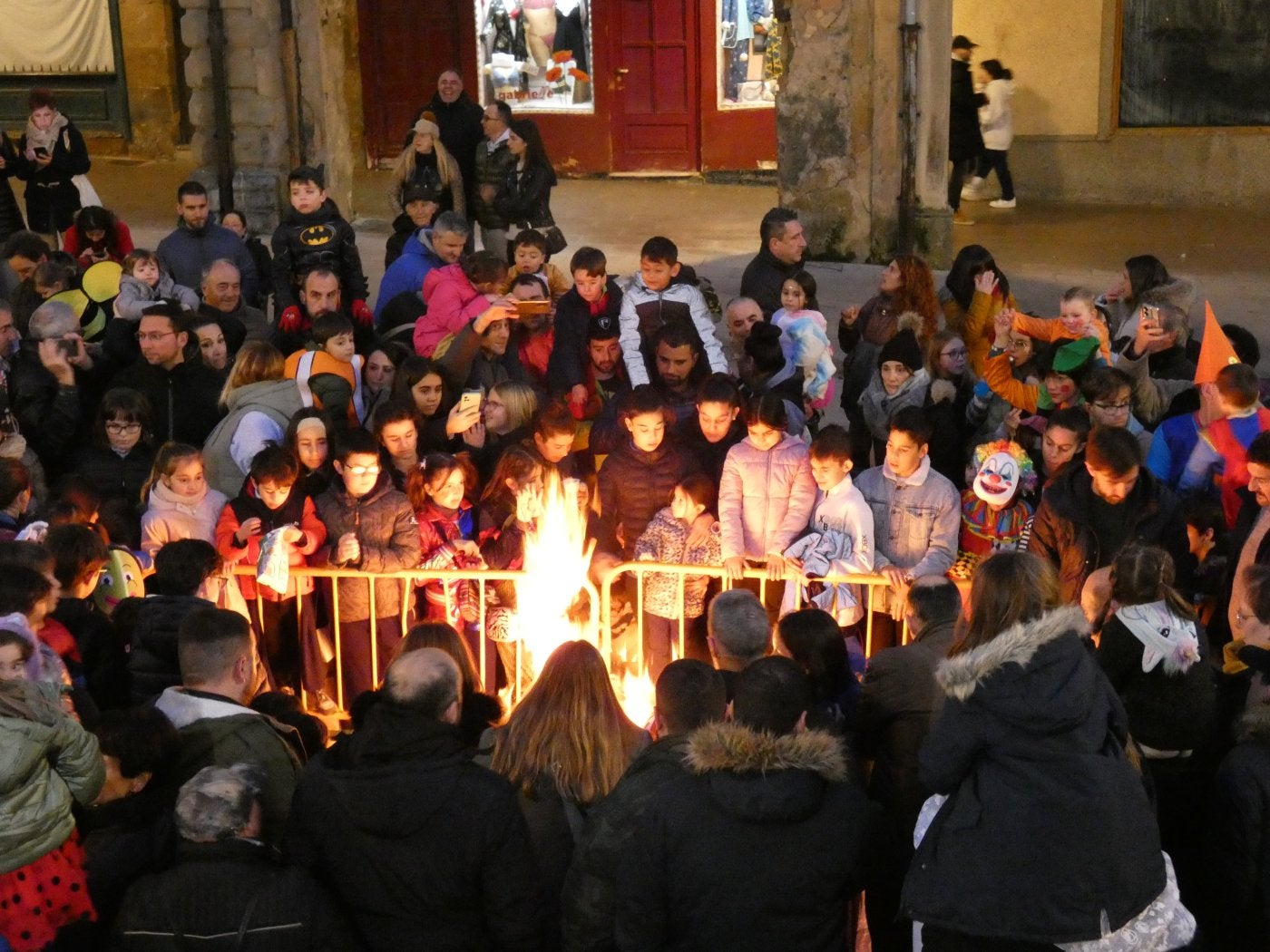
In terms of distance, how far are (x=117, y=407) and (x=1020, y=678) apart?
14.6ft

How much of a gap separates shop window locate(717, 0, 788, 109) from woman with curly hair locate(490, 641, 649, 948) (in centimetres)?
1402

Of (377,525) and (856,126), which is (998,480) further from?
(856,126)

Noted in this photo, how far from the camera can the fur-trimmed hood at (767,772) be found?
3639mm

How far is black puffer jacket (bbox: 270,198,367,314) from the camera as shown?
891 cm

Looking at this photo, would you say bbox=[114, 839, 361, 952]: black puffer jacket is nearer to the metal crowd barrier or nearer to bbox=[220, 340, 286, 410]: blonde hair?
the metal crowd barrier

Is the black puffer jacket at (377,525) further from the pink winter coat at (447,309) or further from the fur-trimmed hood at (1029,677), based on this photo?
the fur-trimmed hood at (1029,677)

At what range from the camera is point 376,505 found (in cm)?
637

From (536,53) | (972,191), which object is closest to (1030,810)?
(972,191)

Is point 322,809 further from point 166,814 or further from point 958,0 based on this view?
point 958,0

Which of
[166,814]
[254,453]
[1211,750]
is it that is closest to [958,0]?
[254,453]

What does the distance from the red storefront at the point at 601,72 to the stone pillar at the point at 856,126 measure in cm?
453

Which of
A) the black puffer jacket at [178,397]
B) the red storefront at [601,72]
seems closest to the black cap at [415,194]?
the black puffer jacket at [178,397]

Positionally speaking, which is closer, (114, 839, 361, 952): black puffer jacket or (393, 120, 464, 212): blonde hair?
(114, 839, 361, 952): black puffer jacket

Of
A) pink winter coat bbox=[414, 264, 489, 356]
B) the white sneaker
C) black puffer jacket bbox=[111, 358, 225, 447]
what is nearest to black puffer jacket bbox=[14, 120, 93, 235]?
pink winter coat bbox=[414, 264, 489, 356]
